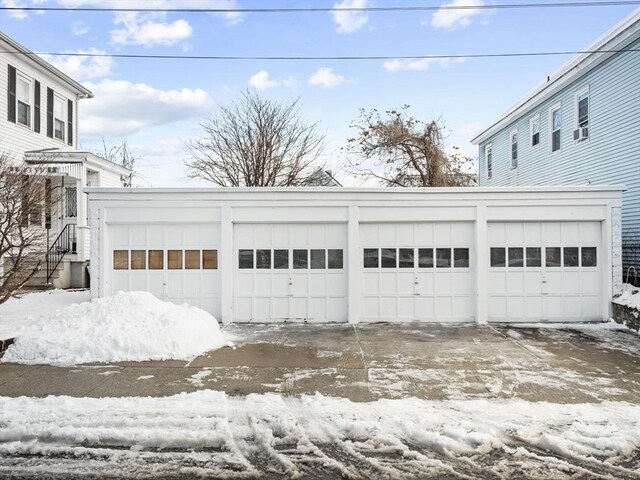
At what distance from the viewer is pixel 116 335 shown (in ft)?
27.4

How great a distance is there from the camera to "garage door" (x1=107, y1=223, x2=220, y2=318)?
1189cm

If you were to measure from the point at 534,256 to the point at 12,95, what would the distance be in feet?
57.3

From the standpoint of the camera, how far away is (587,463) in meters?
4.40

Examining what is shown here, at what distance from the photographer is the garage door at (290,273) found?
38.9ft

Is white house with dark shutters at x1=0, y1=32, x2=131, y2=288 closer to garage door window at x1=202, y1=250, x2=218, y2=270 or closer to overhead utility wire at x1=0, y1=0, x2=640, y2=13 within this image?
overhead utility wire at x1=0, y1=0, x2=640, y2=13

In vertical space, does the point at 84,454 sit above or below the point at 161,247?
below

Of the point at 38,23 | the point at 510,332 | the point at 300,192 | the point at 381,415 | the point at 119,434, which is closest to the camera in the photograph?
the point at 119,434

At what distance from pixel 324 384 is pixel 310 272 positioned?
5326 millimetres

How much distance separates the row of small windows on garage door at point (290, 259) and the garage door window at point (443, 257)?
240cm

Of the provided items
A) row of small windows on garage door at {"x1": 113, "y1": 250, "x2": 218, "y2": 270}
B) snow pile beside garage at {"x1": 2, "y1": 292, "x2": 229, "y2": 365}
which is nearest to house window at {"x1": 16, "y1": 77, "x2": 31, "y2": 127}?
row of small windows on garage door at {"x1": 113, "y1": 250, "x2": 218, "y2": 270}

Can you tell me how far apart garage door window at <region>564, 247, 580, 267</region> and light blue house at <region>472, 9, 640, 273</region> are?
7.27 feet

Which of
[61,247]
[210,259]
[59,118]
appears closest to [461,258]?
[210,259]

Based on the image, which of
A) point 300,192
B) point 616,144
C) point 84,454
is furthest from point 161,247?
point 616,144

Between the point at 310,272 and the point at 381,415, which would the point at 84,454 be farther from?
the point at 310,272
